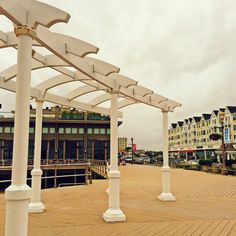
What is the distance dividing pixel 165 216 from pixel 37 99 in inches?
201

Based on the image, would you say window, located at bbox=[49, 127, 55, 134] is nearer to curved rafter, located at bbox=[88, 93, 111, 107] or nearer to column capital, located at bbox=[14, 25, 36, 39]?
curved rafter, located at bbox=[88, 93, 111, 107]

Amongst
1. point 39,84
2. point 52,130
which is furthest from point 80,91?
point 52,130

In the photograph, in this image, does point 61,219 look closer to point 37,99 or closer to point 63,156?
point 37,99

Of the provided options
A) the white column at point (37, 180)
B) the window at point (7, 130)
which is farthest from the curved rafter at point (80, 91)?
A: the window at point (7, 130)

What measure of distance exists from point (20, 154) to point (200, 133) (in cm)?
7054

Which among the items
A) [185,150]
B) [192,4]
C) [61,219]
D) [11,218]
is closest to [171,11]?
[192,4]

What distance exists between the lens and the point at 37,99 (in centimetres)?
844

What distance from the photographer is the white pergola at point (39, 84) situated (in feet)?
13.1

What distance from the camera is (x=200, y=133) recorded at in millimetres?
70688

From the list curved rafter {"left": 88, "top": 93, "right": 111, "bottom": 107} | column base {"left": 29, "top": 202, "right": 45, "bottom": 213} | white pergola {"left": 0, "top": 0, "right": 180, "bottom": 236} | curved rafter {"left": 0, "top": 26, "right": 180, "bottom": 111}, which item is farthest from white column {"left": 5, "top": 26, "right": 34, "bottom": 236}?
curved rafter {"left": 88, "top": 93, "right": 111, "bottom": 107}

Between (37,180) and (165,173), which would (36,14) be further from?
(165,173)

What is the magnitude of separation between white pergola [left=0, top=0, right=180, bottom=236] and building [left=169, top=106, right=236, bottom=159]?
156 feet

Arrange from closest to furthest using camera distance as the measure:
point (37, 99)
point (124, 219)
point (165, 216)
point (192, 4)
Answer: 1. point (124, 219)
2. point (165, 216)
3. point (37, 99)
4. point (192, 4)

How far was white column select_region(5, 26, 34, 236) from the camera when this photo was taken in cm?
393
